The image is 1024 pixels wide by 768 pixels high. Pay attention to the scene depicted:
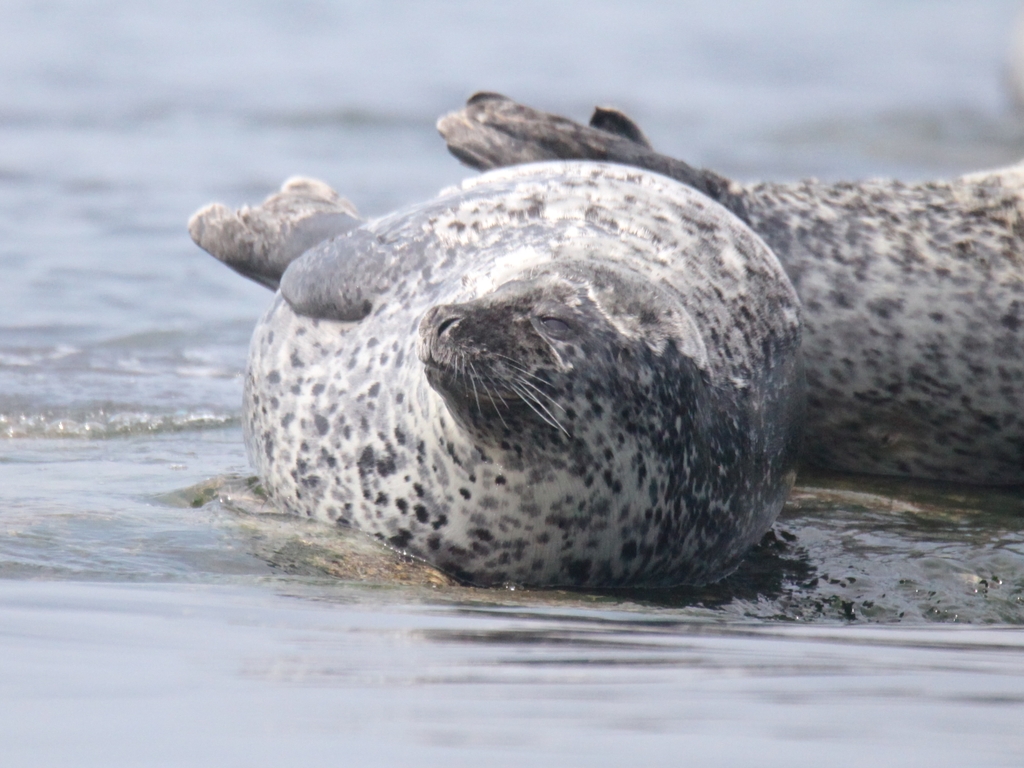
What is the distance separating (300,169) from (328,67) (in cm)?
576

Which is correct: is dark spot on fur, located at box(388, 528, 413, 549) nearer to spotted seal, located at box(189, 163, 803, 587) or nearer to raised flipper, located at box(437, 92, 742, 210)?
spotted seal, located at box(189, 163, 803, 587)

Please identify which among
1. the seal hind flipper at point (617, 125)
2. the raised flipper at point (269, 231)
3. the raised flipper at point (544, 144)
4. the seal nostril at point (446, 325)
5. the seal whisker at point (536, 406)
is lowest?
the seal whisker at point (536, 406)

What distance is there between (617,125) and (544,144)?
359mm

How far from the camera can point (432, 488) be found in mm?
4102

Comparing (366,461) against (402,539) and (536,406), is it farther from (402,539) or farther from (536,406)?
(536,406)

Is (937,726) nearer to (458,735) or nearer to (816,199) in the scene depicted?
(458,735)

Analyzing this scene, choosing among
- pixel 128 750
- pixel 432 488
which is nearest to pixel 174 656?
pixel 128 750

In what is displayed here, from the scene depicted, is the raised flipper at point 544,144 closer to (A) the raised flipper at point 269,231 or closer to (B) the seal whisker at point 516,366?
(A) the raised flipper at point 269,231

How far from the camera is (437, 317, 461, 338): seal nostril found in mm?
3525

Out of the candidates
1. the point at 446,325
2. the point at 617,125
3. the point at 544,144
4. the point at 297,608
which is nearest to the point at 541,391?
the point at 446,325

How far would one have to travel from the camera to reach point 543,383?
11.9 ft

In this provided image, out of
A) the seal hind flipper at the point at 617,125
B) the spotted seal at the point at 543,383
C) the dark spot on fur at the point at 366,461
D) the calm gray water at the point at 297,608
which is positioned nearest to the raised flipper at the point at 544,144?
the seal hind flipper at the point at 617,125

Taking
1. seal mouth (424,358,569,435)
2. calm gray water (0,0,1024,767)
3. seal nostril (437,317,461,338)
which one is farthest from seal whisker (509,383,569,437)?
calm gray water (0,0,1024,767)

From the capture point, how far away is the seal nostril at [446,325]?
353 centimetres
